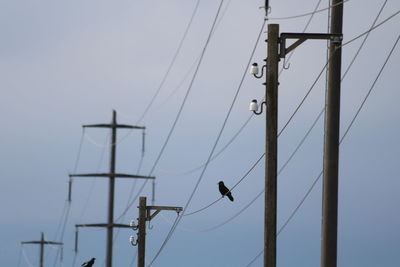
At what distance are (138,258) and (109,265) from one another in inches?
825

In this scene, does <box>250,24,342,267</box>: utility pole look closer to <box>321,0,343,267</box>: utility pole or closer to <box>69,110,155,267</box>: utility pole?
<box>321,0,343,267</box>: utility pole

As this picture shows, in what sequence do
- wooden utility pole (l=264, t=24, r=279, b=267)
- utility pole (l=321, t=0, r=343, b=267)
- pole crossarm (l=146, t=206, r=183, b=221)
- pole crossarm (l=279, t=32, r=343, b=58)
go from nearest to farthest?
wooden utility pole (l=264, t=24, r=279, b=267)
pole crossarm (l=279, t=32, r=343, b=58)
utility pole (l=321, t=0, r=343, b=267)
pole crossarm (l=146, t=206, r=183, b=221)

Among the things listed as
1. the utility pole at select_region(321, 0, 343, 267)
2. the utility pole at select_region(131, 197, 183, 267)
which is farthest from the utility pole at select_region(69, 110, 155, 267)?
the utility pole at select_region(321, 0, 343, 267)

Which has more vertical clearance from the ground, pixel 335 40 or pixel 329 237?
pixel 335 40

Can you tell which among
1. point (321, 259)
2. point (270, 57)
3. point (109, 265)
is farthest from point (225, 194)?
point (109, 265)

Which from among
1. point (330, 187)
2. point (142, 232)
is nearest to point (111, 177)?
point (142, 232)

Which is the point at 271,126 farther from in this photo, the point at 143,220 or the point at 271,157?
the point at 143,220

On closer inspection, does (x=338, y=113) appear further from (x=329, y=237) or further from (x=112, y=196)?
(x=112, y=196)

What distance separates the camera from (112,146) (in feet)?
218

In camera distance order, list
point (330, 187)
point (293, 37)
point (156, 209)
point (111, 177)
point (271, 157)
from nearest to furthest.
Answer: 1. point (271, 157)
2. point (293, 37)
3. point (330, 187)
4. point (156, 209)
5. point (111, 177)

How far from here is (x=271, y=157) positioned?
79.4 feet

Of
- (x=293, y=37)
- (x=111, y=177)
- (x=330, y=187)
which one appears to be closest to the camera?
(x=293, y=37)

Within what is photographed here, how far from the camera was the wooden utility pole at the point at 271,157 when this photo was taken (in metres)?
24.0

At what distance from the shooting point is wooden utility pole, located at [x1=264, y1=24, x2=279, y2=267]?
2402 cm
